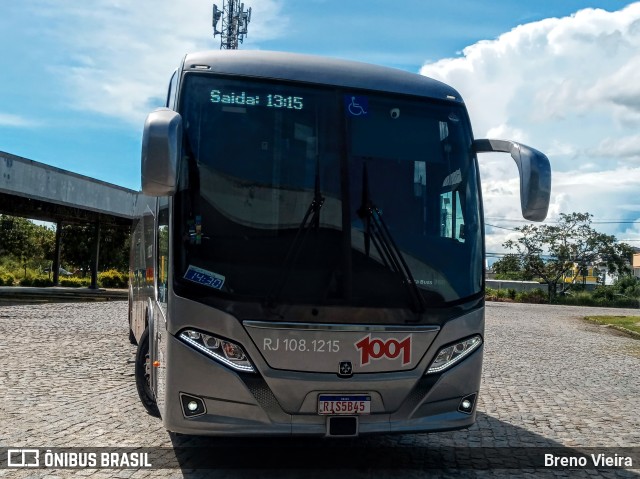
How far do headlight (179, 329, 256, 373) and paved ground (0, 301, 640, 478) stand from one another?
936 millimetres

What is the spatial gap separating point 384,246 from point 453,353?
95 centimetres

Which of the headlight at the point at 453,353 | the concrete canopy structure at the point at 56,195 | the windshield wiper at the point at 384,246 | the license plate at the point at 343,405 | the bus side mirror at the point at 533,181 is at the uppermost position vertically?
the concrete canopy structure at the point at 56,195

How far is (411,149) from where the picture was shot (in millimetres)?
5934

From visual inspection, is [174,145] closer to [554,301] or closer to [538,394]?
[538,394]

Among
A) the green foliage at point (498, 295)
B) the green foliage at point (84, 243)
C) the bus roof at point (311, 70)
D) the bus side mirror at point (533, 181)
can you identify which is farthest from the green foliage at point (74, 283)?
the bus side mirror at point (533, 181)

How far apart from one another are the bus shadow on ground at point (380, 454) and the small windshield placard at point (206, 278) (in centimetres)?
141

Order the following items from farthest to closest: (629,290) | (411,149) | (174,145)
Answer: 1. (629,290)
2. (411,149)
3. (174,145)

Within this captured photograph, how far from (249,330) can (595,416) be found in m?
4.94

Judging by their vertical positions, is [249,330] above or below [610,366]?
above

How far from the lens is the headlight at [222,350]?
17.0 feet

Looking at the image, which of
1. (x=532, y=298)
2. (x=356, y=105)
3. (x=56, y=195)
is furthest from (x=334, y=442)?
(x=532, y=298)

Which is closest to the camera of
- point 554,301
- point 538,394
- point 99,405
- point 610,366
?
point 99,405

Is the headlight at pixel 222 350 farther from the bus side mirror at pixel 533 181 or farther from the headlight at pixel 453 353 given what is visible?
the bus side mirror at pixel 533 181

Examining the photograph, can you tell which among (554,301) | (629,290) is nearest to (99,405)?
(554,301)
